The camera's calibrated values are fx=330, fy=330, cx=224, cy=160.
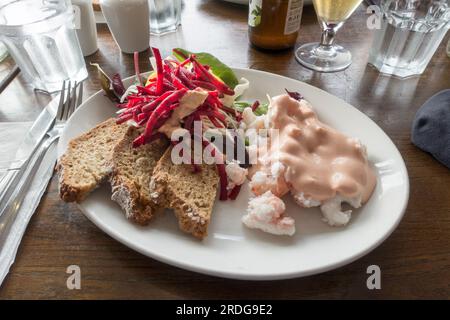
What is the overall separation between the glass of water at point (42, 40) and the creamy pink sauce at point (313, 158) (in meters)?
1.00

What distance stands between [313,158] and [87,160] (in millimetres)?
714

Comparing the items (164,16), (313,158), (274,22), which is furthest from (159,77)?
(164,16)

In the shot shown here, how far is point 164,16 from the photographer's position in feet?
6.45

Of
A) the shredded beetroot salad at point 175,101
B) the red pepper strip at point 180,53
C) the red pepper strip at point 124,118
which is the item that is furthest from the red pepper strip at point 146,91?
the red pepper strip at point 180,53

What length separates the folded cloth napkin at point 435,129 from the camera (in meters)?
1.16

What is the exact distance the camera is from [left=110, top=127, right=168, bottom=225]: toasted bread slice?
0.92 metres

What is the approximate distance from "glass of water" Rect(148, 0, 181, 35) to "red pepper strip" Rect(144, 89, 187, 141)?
1014mm

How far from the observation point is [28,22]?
138 centimetres

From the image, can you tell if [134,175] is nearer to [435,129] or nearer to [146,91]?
[146,91]

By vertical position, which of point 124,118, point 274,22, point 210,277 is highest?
point 274,22

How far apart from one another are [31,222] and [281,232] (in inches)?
28.6

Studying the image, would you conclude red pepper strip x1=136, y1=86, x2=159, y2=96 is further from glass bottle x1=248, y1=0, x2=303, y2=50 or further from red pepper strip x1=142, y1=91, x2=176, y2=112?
glass bottle x1=248, y1=0, x2=303, y2=50

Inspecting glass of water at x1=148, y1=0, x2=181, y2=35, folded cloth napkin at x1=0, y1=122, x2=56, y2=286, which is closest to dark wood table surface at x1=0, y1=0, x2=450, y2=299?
folded cloth napkin at x1=0, y1=122, x2=56, y2=286
